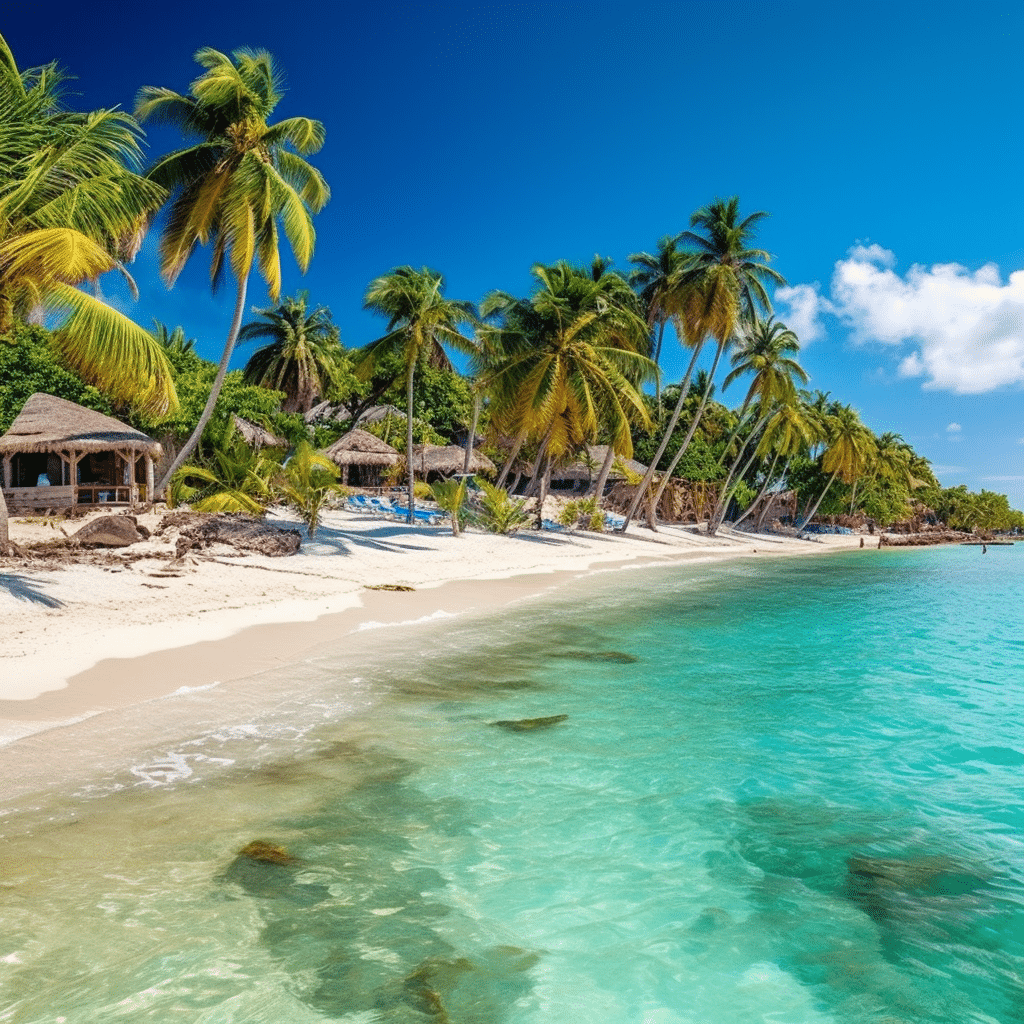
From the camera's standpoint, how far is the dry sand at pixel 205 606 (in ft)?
22.4

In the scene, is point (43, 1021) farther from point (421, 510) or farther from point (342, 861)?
point (421, 510)

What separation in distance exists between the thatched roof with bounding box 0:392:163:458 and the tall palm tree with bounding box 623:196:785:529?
1875cm

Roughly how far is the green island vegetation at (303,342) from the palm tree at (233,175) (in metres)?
0.05

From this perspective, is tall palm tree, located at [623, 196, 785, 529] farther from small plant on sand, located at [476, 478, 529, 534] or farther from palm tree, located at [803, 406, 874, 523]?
palm tree, located at [803, 406, 874, 523]

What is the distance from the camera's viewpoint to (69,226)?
33.0 ft

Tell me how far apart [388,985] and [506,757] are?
9.08ft

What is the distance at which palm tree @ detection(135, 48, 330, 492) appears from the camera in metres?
16.9

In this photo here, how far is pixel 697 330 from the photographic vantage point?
28828mm

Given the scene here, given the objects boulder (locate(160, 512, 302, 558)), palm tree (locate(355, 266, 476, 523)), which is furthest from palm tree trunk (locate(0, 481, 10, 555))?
palm tree (locate(355, 266, 476, 523))

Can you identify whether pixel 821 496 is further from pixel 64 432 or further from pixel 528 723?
pixel 528 723

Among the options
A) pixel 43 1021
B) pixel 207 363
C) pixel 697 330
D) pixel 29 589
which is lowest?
pixel 43 1021

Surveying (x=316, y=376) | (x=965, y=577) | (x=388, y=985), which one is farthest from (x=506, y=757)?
(x=316, y=376)

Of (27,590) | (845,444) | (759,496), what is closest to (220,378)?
(27,590)

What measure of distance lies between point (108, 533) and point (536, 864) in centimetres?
1221
